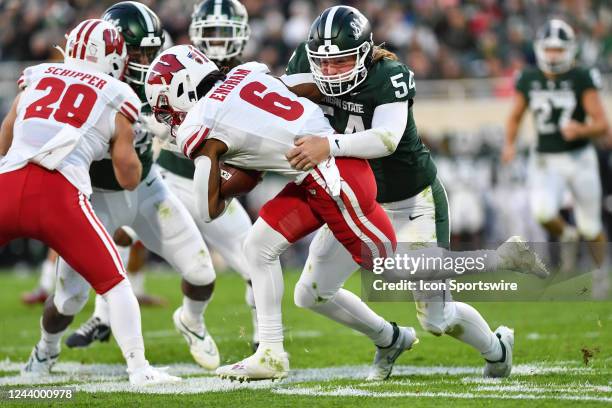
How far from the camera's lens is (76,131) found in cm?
471

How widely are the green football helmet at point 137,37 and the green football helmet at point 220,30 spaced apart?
0.65 m

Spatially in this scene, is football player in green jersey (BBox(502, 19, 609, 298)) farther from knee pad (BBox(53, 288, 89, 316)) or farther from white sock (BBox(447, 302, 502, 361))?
knee pad (BBox(53, 288, 89, 316))

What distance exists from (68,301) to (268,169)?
4.79 ft

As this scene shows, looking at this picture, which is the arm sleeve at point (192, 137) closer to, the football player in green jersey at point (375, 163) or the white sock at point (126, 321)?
the football player in green jersey at point (375, 163)

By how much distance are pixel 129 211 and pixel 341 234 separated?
1511mm

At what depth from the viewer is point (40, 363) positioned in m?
5.48

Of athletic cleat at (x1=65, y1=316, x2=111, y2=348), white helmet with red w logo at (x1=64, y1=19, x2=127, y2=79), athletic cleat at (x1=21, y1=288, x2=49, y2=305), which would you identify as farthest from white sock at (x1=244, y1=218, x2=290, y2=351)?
athletic cleat at (x1=21, y1=288, x2=49, y2=305)

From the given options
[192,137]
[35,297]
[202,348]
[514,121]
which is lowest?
[35,297]

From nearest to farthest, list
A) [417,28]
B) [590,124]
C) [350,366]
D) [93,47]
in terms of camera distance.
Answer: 1. [93,47]
2. [350,366]
3. [590,124]
4. [417,28]

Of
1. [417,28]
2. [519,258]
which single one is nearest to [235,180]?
[519,258]

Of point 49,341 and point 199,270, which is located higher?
→ point 199,270

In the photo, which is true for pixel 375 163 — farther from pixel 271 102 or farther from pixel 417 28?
pixel 417 28

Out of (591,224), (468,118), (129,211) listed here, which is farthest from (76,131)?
(468,118)

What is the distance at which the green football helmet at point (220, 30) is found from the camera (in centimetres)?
625
